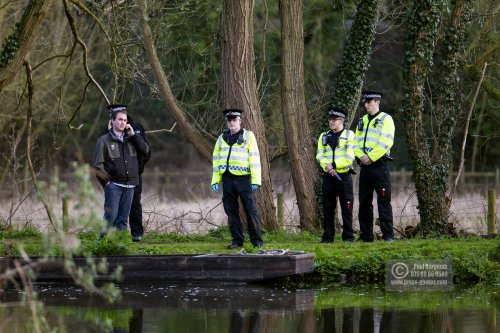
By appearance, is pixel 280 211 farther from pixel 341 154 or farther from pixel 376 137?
pixel 376 137

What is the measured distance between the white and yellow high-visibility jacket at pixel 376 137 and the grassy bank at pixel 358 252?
1312 millimetres

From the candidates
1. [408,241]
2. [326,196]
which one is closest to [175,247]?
[326,196]

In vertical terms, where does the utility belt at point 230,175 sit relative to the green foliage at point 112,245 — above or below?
above

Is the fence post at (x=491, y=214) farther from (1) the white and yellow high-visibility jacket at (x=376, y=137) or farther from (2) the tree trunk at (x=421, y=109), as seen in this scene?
(1) the white and yellow high-visibility jacket at (x=376, y=137)

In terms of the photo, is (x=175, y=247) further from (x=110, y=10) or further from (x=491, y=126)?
(x=491, y=126)

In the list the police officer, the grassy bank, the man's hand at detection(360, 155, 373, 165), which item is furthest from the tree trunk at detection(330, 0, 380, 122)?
the grassy bank

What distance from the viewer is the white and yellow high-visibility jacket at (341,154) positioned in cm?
1689

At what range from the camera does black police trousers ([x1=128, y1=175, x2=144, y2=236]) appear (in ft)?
57.4

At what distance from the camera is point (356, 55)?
1980cm

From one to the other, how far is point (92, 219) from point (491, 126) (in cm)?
2348

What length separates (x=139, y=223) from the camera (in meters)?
17.8

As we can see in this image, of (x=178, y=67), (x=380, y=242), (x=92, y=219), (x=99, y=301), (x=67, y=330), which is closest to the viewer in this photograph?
(x=92, y=219)

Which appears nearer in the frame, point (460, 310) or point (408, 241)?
point (460, 310)

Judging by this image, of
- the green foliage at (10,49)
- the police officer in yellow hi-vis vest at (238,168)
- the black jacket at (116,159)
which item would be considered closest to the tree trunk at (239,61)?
the black jacket at (116,159)
